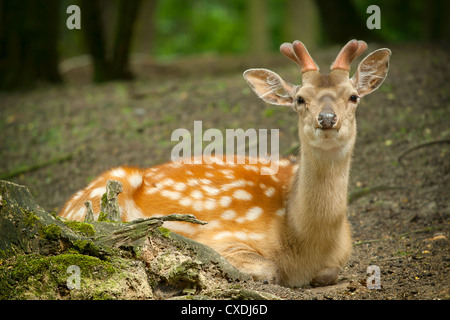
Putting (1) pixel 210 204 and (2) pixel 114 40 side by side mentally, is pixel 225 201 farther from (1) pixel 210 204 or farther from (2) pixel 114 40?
(2) pixel 114 40

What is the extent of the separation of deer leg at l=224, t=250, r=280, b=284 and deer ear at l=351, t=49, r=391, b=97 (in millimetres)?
1519

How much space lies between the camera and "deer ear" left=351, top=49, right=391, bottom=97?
471cm

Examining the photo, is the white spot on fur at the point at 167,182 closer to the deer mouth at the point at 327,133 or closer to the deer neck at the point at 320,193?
the deer neck at the point at 320,193

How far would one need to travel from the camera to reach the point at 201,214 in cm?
473

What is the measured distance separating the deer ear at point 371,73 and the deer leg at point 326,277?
1398 mm

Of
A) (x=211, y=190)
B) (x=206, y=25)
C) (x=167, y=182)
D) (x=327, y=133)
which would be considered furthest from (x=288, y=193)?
(x=206, y=25)

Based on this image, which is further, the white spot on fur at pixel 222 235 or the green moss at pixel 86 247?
the white spot on fur at pixel 222 235

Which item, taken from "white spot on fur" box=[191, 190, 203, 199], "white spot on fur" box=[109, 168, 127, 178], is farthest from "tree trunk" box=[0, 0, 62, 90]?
"white spot on fur" box=[191, 190, 203, 199]

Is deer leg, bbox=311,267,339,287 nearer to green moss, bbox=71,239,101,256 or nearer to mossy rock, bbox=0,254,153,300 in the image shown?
mossy rock, bbox=0,254,153,300

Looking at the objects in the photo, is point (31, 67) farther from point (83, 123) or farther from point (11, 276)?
point (11, 276)

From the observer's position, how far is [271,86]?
15.9 ft

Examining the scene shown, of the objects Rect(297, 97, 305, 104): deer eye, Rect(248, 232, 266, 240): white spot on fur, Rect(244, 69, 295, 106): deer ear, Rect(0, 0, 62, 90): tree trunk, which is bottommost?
Rect(248, 232, 266, 240): white spot on fur

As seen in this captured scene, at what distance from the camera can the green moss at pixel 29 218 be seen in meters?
3.53

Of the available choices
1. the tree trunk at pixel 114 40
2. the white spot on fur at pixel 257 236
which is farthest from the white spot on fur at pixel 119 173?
the tree trunk at pixel 114 40
